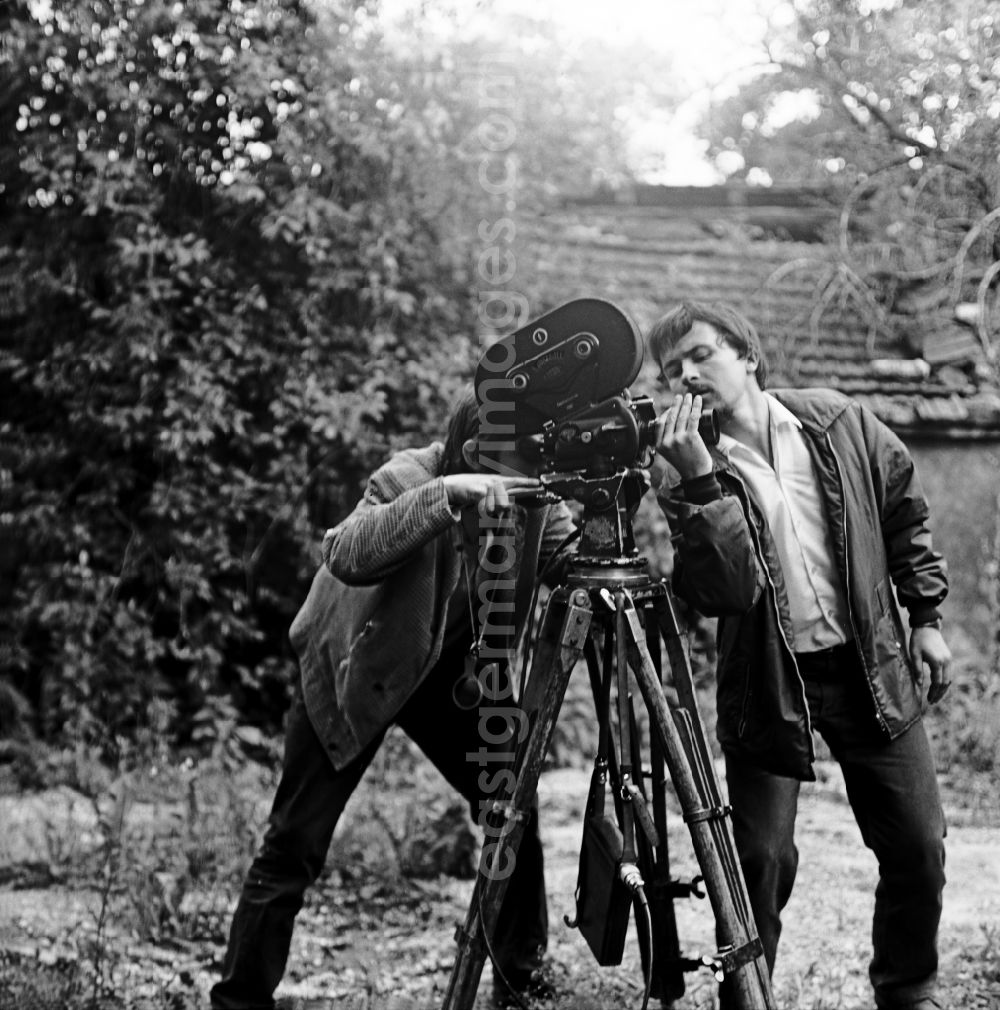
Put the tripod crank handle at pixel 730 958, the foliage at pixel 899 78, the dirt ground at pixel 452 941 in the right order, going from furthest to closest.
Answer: the foliage at pixel 899 78 → the dirt ground at pixel 452 941 → the tripod crank handle at pixel 730 958

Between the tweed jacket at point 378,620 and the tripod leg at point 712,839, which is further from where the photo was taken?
the tweed jacket at point 378,620

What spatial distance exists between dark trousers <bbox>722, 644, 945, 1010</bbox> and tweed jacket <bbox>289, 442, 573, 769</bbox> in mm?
791

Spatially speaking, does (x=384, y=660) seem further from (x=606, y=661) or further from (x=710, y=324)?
(x=710, y=324)

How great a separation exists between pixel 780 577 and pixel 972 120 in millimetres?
5755

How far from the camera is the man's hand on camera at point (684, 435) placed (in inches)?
92.4

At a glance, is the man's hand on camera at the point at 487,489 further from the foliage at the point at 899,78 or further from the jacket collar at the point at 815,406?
the foliage at the point at 899,78

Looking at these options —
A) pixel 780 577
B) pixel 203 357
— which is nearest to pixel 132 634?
pixel 203 357

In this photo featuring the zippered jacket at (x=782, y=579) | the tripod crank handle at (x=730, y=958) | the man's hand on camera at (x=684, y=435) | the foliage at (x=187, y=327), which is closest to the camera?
the tripod crank handle at (x=730, y=958)

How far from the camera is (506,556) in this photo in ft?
9.63

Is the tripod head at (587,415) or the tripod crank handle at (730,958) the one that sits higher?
the tripod head at (587,415)

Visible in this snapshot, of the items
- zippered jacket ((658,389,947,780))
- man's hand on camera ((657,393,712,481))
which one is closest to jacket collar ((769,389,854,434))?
zippered jacket ((658,389,947,780))

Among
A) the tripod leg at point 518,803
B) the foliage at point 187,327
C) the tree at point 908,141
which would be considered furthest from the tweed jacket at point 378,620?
the tree at point 908,141

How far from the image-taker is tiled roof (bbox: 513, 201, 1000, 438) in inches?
293

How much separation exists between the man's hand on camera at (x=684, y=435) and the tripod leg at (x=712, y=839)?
0.35 m
